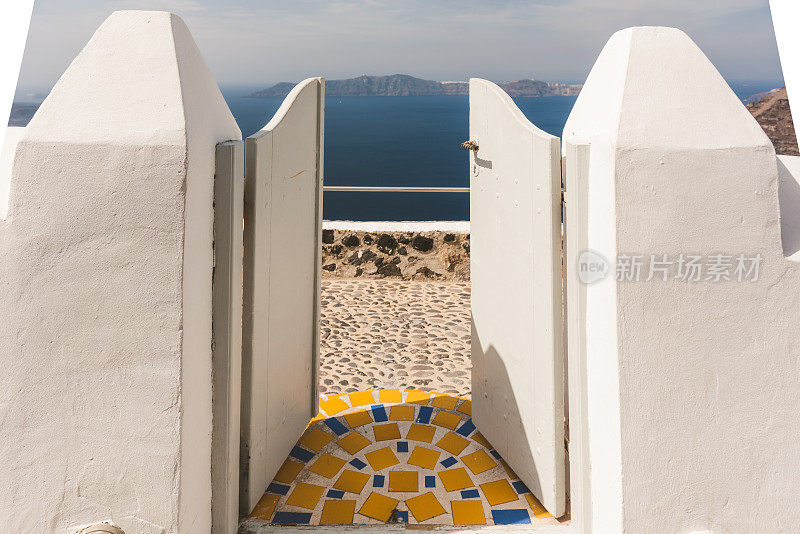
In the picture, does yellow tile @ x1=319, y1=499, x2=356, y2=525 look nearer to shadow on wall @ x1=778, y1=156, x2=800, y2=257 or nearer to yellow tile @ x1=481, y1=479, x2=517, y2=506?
yellow tile @ x1=481, y1=479, x2=517, y2=506

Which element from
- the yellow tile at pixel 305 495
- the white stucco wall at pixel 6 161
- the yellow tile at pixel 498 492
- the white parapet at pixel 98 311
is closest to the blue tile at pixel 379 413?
the yellow tile at pixel 305 495

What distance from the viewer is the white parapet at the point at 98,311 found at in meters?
1.97

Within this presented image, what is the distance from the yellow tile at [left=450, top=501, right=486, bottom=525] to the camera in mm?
2623

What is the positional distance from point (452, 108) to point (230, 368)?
135 m

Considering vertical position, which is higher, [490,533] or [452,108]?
[452,108]

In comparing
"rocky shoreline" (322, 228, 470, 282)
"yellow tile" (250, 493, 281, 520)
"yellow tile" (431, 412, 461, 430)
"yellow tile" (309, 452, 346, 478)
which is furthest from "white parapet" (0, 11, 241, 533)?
"rocky shoreline" (322, 228, 470, 282)

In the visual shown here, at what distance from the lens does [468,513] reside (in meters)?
2.68

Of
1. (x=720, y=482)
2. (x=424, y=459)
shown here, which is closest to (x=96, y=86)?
(x=424, y=459)

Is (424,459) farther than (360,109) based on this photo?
No

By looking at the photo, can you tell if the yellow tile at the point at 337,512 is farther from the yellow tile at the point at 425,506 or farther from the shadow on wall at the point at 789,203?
the shadow on wall at the point at 789,203

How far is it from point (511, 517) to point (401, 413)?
3.47ft

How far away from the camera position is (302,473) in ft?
9.80

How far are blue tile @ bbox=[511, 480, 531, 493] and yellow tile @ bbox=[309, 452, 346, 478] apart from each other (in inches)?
34.1

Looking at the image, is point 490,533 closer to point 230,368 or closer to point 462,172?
point 230,368
